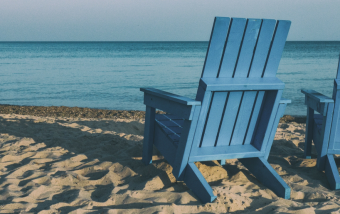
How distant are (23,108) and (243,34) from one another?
636 centimetres

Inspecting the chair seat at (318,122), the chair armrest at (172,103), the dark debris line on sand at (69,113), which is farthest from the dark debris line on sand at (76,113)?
the chair armrest at (172,103)

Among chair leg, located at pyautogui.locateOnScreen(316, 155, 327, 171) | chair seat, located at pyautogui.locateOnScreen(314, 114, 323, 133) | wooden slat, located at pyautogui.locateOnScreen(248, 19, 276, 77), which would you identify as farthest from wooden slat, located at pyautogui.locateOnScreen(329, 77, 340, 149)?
wooden slat, located at pyautogui.locateOnScreen(248, 19, 276, 77)

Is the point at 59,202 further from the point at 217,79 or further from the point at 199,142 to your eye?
the point at 217,79

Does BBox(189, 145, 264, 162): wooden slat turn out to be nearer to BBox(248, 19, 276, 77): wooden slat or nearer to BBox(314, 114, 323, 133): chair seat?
BBox(248, 19, 276, 77): wooden slat

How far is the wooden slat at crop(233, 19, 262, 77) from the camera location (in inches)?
77.8

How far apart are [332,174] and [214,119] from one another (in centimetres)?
115

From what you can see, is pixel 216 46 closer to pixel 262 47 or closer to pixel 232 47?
pixel 232 47

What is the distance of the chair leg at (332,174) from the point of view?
7.71ft

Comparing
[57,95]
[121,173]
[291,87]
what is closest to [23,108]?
[57,95]

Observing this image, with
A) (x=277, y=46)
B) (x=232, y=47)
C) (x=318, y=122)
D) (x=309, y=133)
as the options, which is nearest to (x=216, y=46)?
(x=232, y=47)

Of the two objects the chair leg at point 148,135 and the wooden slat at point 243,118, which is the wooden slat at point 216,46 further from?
the chair leg at point 148,135

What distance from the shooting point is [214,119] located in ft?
7.32

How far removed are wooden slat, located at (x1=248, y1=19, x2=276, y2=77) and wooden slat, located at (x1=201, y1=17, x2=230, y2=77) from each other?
28cm

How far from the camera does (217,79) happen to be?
2051 mm
